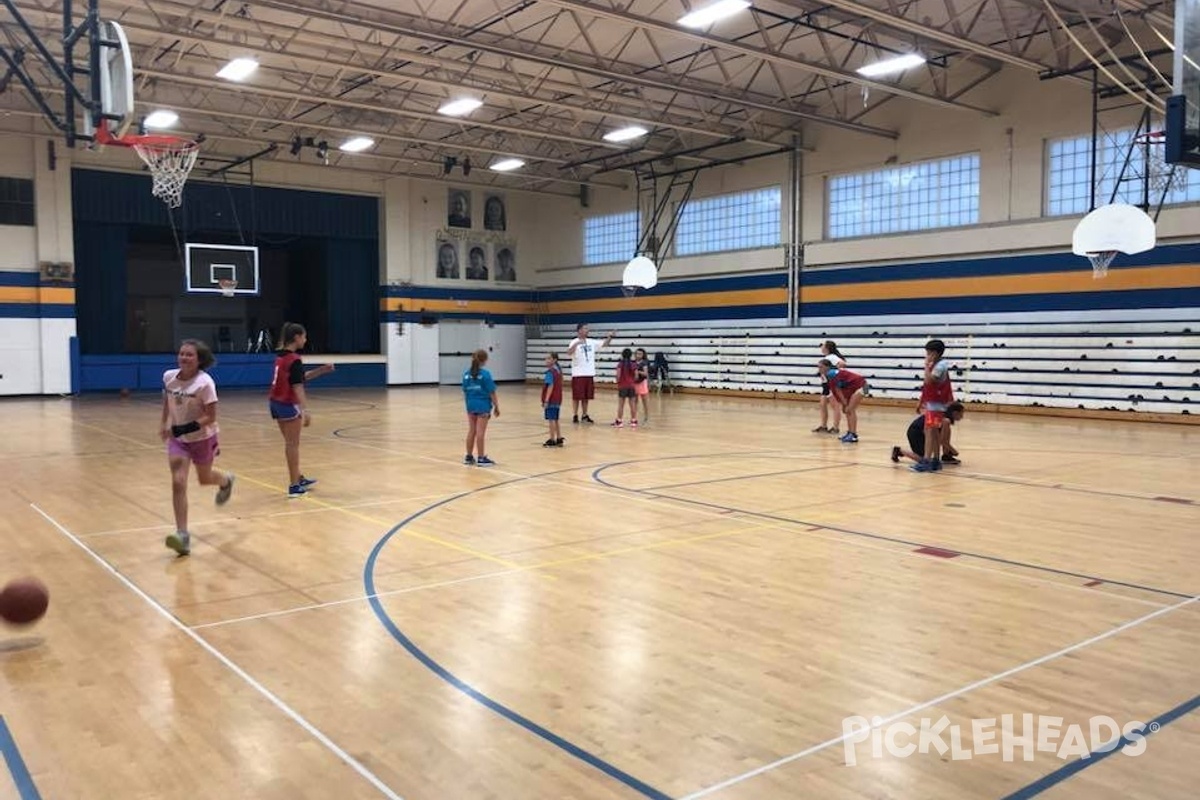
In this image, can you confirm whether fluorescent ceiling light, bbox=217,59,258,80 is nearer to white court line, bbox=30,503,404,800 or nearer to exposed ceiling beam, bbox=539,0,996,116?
exposed ceiling beam, bbox=539,0,996,116

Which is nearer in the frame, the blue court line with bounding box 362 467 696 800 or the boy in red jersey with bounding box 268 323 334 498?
the blue court line with bounding box 362 467 696 800

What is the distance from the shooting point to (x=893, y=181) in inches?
877

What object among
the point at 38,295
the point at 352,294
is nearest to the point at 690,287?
the point at 352,294

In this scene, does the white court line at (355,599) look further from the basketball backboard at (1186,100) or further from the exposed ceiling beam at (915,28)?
the exposed ceiling beam at (915,28)

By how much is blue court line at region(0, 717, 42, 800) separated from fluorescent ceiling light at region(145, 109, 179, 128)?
19.5 metres

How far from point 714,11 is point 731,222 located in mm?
12353

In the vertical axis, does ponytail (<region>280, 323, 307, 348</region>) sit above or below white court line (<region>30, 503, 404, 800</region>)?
above

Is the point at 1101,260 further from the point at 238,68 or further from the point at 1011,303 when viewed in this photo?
the point at 238,68

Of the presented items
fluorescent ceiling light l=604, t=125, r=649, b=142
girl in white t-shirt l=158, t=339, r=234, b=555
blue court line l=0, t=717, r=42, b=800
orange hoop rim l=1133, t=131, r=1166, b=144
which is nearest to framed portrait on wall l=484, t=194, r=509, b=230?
fluorescent ceiling light l=604, t=125, r=649, b=142

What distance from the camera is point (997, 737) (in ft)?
11.1

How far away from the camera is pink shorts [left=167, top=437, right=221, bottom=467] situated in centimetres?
639

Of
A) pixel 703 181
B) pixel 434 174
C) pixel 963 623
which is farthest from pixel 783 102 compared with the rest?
pixel 963 623

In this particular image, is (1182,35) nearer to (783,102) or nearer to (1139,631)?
(1139,631)

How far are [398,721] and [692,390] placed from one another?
76.6 ft
